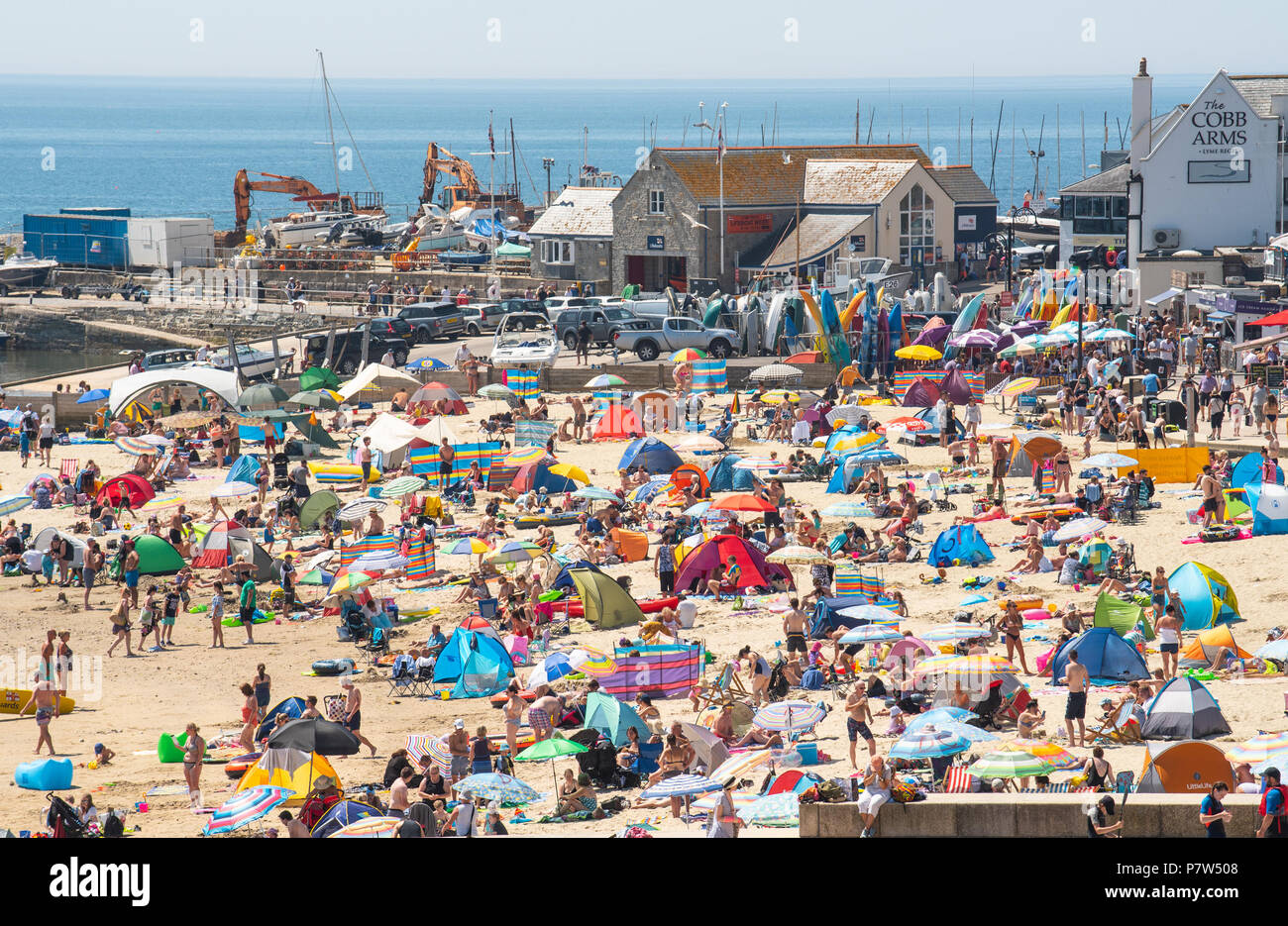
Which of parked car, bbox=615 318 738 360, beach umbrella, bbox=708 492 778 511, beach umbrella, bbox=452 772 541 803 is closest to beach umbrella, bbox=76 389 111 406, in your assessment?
parked car, bbox=615 318 738 360

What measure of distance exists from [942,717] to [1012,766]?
1478 mm

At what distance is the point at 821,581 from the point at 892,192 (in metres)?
32.5

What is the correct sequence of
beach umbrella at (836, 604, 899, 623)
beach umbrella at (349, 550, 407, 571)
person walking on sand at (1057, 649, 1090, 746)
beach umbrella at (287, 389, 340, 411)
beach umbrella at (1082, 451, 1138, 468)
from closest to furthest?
person walking on sand at (1057, 649, 1090, 746) → beach umbrella at (836, 604, 899, 623) → beach umbrella at (349, 550, 407, 571) → beach umbrella at (1082, 451, 1138, 468) → beach umbrella at (287, 389, 340, 411)

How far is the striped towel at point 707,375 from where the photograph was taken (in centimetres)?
3781

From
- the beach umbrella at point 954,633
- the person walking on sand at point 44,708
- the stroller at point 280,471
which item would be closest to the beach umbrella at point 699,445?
the stroller at point 280,471

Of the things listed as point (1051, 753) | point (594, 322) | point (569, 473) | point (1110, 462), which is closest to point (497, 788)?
point (1051, 753)

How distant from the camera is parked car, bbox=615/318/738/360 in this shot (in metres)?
41.7

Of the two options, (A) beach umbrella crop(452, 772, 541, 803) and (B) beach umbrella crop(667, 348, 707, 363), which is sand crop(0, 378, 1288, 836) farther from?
(B) beach umbrella crop(667, 348, 707, 363)

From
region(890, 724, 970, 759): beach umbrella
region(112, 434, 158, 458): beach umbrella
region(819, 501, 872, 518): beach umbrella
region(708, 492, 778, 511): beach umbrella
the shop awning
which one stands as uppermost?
the shop awning

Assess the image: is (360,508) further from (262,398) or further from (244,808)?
(244,808)

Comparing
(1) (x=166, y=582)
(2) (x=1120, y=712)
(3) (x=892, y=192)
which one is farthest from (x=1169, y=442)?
(3) (x=892, y=192)

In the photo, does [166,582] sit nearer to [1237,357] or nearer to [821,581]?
[821,581]

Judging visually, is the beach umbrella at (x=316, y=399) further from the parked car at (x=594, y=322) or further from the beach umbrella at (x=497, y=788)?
the beach umbrella at (x=497, y=788)

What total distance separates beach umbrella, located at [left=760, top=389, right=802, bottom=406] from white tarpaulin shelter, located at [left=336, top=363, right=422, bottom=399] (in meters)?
8.49
